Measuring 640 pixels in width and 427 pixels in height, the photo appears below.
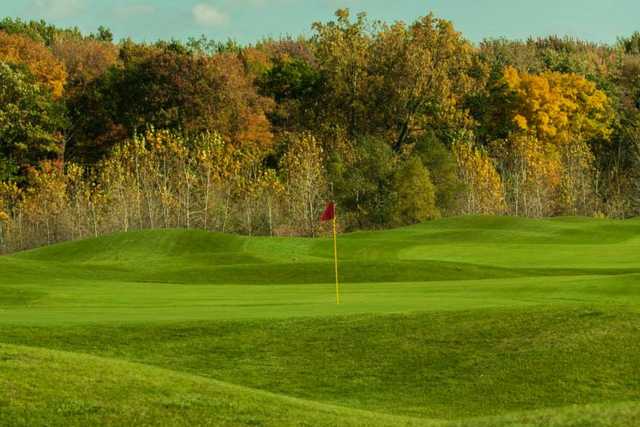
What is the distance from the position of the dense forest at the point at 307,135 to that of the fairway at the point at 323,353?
18.1 meters

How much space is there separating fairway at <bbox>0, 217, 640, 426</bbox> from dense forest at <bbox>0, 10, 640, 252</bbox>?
1815 centimetres

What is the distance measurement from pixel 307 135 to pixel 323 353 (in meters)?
41.6

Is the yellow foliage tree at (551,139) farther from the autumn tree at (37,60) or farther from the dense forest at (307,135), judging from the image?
the autumn tree at (37,60)

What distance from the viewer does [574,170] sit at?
181 feet

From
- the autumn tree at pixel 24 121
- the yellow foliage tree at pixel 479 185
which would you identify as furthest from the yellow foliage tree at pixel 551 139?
the autumn tree at pixel 24 121

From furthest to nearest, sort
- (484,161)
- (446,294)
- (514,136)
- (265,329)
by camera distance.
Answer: (514,136) < (484,161) < (446,294) < (265,329)

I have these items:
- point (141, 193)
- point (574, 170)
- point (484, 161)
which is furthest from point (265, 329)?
point (574, 170)

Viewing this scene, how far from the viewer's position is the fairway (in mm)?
10156

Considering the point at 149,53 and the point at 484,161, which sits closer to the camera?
the point at 484,161

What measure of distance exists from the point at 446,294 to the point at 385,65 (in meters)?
38.1

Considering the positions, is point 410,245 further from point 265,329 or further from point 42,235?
point 265,329

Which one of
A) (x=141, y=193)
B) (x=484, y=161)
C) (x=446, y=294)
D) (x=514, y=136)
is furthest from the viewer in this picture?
(x=514, y=136)

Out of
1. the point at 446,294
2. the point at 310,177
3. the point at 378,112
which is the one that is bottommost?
the point at 446,294

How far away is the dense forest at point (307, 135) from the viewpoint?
43.6 meters
